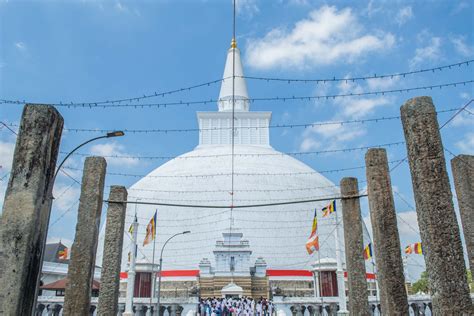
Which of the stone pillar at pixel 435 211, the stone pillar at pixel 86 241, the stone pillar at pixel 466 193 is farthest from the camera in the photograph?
the stone pillar at pixel 466 193

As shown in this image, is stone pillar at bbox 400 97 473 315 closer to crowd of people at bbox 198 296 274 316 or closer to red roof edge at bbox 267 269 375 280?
crowd of people at bbox 198 296 274 316

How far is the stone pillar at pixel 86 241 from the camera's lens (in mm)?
8906

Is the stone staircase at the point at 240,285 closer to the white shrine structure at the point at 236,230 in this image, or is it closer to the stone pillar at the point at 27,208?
the white shrine structure at the point at 236,230

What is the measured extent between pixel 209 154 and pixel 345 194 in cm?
3368

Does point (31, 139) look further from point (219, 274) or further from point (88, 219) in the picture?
point (219, 274)

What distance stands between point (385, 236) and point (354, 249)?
1675 mm

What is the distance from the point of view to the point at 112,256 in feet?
34.8

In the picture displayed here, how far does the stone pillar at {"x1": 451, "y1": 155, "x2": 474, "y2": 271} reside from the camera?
11.4 metres

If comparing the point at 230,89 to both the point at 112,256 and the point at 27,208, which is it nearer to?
the point at 112,256

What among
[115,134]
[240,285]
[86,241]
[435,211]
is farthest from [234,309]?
[435,211]

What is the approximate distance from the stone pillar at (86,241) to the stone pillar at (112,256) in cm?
105

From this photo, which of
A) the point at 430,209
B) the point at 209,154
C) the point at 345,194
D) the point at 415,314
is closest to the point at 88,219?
the point at 345,194

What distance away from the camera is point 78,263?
9.21 m

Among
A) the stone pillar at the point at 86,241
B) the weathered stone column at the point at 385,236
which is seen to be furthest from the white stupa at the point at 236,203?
the weathered stone column at the point at 385,236
